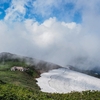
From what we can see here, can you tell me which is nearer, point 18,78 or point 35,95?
point 35,95

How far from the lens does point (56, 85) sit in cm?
12706

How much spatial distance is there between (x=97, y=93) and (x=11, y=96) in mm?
20655

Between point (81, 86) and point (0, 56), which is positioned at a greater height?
point (0, 56)

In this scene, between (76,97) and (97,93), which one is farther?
(97,93)

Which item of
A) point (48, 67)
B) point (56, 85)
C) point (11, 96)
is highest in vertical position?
point (48, 67)

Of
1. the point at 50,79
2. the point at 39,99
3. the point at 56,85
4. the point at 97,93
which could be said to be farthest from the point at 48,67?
the point at 39,99

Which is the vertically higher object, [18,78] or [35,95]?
[18,78]

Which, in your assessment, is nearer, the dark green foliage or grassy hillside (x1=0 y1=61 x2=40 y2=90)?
the dark green foliage

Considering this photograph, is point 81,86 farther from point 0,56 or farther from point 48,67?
point 0,56

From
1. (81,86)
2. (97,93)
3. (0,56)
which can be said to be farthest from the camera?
(0,56)

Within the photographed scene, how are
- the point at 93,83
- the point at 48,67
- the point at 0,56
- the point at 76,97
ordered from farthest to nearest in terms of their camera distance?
the point at 48,67, the point at 0,56, the point at 93,83, the point at 76,97

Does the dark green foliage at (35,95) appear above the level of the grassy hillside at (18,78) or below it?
below

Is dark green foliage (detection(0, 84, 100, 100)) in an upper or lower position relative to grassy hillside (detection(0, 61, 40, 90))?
lower

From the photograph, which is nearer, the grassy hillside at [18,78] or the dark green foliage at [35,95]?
the dark green foliage at [35,95]
